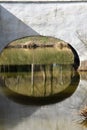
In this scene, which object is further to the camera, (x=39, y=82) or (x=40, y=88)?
(x=39, y=82)

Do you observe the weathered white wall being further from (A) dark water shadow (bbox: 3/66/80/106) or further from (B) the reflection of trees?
(A) dark water shadow (bbox: 3/66/80/106)

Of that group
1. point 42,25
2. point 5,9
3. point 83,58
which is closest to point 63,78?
point 83,58

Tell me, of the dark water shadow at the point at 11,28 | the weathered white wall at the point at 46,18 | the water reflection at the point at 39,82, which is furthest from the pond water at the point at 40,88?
the weathered white wall at the point at 46,18

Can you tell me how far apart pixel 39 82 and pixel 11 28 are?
86.2 inches

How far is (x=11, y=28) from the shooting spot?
1630cm

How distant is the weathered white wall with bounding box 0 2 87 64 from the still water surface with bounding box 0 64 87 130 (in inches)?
71.9

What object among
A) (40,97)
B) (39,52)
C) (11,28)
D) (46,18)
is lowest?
(40,97)

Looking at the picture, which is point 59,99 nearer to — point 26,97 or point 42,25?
point 26,97

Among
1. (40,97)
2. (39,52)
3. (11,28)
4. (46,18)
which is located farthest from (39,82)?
(39,52)

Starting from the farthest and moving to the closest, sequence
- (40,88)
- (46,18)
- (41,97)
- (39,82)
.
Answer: (39,82) → (46,18) → (40,88) → (41,97)

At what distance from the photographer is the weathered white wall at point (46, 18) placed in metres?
16.1

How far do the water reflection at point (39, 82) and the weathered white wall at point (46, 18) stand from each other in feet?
5.77

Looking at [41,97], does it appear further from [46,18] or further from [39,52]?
[39,52]

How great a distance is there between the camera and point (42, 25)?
53.1 ft
